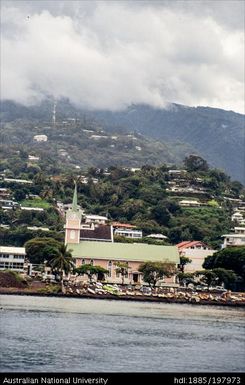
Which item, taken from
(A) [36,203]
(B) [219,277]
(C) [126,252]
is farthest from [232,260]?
(A) [36,203]

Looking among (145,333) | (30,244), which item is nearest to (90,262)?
→ (30,244)

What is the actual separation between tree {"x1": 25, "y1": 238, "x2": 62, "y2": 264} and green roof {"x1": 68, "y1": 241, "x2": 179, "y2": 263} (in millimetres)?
8599

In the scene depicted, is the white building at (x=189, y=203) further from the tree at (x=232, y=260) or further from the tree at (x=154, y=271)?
the tree at (x=154, y=271)

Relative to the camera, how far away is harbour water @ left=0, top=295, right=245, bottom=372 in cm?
4359

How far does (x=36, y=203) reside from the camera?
6850 inches

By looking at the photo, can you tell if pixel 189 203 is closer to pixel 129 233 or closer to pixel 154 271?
pixel 129 233

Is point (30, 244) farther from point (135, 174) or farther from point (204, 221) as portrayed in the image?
point (135, 174)

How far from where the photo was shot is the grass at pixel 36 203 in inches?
6747

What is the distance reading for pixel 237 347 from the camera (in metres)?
56.2

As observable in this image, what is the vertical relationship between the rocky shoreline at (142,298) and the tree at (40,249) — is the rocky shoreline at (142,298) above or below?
below

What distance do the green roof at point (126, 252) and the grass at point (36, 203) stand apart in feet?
130

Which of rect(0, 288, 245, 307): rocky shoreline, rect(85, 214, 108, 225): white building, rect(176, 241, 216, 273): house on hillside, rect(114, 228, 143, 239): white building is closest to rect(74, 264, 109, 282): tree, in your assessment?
rect(0, 288, 245, 307): rocky shoreline

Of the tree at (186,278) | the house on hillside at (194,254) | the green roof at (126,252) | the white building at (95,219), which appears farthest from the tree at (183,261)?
the white building at (95,219)

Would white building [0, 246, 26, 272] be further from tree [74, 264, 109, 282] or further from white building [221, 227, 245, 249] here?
white building [221, 227, 245, 249]
